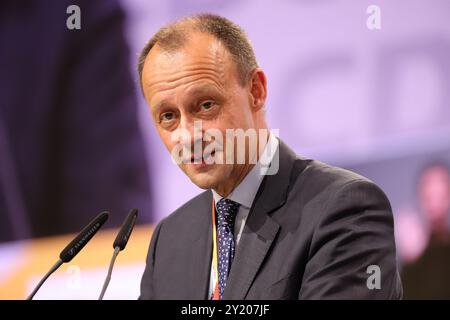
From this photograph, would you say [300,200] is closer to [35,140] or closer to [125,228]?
[125,228]

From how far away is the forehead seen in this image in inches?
83.4

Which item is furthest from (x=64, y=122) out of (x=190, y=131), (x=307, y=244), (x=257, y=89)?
(x=307, y=244)

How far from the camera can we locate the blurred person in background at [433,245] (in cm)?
330

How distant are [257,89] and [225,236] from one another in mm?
561

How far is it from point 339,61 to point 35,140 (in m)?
1.81

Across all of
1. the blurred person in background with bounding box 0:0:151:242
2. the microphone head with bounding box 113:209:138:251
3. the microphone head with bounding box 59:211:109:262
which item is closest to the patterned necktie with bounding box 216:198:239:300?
the microphone head with bounding box 113:209:138:251

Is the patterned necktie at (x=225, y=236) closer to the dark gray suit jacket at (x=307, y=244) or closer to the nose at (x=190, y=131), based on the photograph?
the dark gray suit jacket at (x=307, y=244)

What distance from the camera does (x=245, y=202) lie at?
226 cm

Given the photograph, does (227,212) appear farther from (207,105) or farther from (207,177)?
(207,105)

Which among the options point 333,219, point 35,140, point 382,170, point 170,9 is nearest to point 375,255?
point 333,219

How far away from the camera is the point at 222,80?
86.4 inches

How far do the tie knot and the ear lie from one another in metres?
0.36

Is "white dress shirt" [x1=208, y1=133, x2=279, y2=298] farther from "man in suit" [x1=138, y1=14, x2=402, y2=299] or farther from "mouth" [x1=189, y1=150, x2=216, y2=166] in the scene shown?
"mouth" [x1=189, y1=150, x2=216, y2=166]
